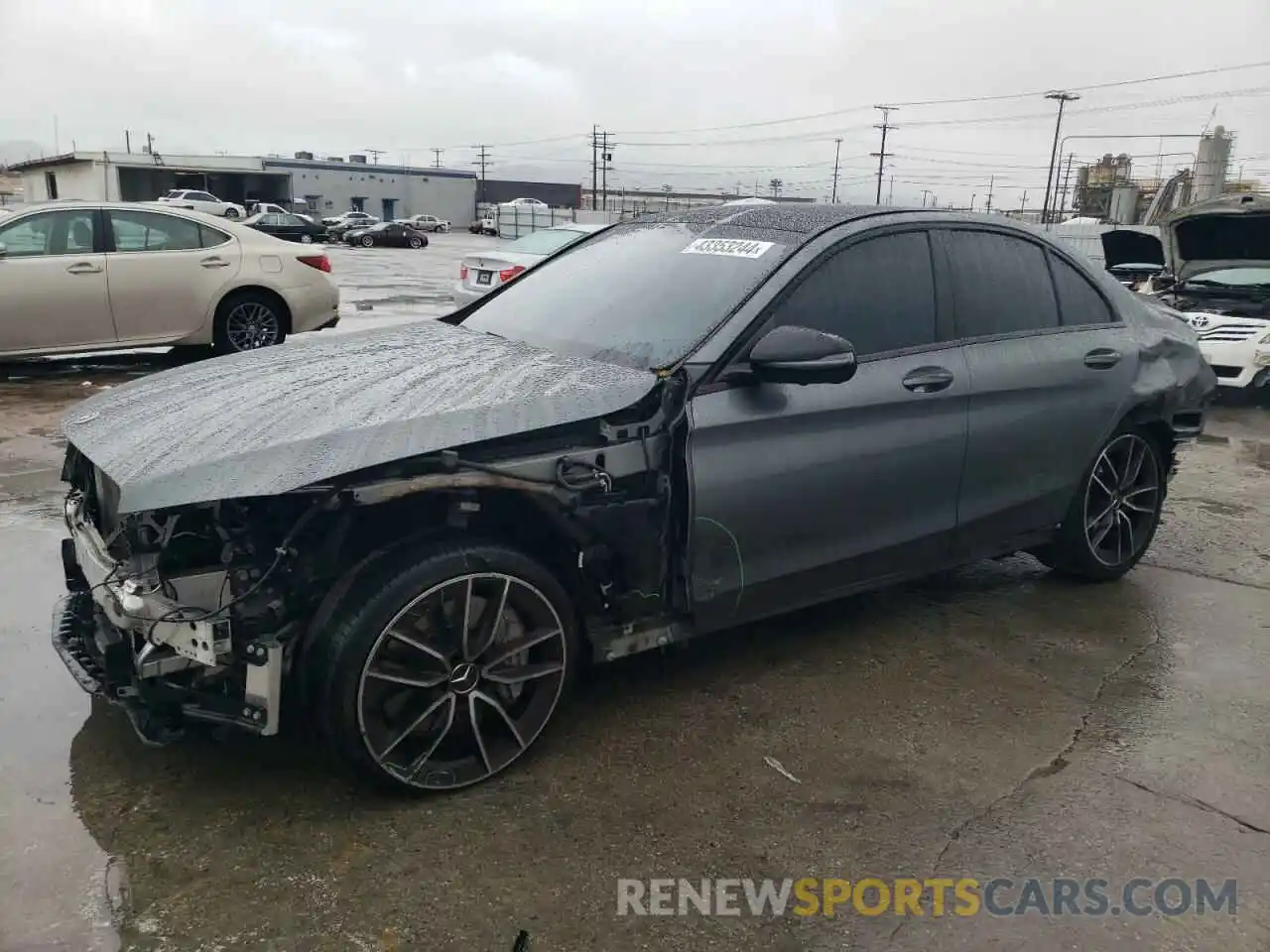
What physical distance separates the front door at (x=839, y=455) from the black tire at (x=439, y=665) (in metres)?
0.56

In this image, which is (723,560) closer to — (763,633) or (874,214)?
(763,633)

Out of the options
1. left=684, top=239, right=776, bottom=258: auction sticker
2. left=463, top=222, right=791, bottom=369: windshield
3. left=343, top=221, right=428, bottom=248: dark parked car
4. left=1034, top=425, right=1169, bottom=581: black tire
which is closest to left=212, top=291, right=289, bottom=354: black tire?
left=463, top=222, right=791, bottom=369: windshield

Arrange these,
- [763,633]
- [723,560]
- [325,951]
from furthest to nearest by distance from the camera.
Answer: [763,633], [723,560], [325,951]

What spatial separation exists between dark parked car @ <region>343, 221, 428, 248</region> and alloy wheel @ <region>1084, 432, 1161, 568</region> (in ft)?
139

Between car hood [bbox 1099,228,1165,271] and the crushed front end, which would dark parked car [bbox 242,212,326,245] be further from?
the crushed front end

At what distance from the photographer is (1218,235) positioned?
10.1m

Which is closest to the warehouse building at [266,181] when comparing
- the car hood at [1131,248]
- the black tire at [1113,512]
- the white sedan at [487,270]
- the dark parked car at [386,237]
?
the dark parked car at [386,237]

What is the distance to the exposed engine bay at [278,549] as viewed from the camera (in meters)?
2.46

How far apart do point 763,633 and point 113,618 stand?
2.40m

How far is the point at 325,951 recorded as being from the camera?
7.18 ft

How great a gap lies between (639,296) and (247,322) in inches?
259

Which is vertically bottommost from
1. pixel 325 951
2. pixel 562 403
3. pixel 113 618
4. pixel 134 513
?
pixel 325 951

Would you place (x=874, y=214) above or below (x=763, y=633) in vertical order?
above

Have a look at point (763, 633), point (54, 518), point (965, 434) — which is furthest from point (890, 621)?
point (54, 518)
